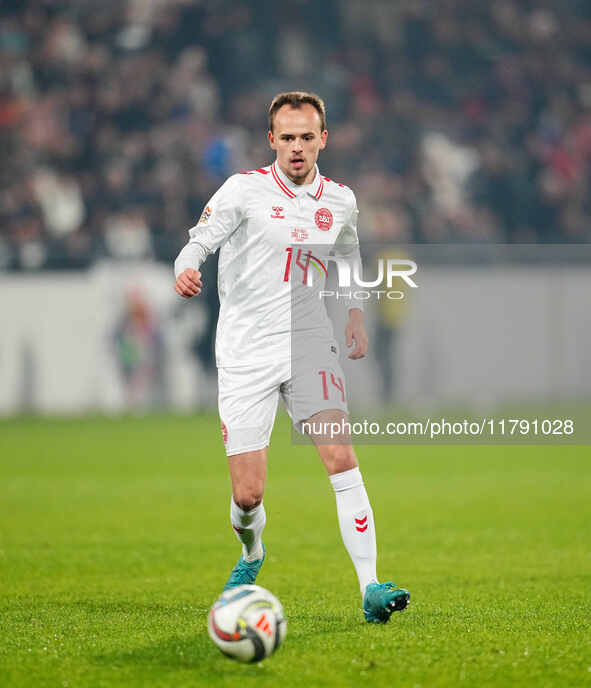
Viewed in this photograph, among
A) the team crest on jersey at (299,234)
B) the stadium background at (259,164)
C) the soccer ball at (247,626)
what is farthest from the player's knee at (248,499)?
the stadium background at (259,164)

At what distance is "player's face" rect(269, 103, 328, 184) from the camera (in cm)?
566

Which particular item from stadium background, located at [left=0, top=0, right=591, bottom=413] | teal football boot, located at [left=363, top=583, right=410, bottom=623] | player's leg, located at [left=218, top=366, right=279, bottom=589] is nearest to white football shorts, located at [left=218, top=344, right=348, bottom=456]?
player's leg, located at [left=218, top=366, right=279, bottom=589]

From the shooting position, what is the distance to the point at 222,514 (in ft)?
33.5

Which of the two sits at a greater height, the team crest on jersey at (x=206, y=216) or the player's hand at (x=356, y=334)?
the team crest on jersey at (x=206, y=216)

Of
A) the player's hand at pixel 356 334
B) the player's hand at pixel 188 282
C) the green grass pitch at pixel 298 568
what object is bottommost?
the green grass pitch at pixel 298 568

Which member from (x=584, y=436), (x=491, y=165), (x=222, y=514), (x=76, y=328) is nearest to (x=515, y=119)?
(x=491, y=165)

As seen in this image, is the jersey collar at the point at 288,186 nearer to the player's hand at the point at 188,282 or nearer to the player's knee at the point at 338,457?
the player's hand at the point at 188,282

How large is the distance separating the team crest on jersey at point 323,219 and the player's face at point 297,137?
199 mm

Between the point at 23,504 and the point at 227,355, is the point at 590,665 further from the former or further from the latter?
the point at 23,504

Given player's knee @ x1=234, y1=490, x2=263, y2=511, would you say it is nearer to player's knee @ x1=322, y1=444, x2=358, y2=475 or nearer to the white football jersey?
player's knee @ x1=322, y1=444, x2=358, y2=475

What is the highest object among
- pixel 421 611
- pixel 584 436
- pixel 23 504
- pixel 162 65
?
pixel 162 65

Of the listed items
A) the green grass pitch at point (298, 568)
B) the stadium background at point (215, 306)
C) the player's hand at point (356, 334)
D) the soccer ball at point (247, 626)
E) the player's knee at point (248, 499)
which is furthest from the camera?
the stadium background at point (215, 306)

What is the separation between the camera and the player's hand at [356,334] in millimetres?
5953

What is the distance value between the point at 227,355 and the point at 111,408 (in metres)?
12.6
